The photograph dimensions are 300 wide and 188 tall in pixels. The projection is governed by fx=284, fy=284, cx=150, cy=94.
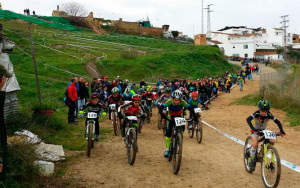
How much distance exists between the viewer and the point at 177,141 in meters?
7.27

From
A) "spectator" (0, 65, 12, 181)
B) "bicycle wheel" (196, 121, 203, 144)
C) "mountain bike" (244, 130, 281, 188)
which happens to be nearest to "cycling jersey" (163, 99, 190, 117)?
"mountain bike" (244, 130, 281, 188)

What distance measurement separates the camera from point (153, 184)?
6457 mm

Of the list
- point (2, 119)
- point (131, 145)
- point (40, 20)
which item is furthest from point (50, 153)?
point (40, 20)

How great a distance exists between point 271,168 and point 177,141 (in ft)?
7.39

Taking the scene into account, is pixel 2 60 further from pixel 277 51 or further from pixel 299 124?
pixel 277 51

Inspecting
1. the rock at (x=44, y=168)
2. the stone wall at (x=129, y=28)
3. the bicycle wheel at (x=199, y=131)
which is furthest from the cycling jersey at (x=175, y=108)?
the stone wall at (x=129, y=28)

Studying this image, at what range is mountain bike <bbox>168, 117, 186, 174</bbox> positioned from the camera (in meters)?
7.00

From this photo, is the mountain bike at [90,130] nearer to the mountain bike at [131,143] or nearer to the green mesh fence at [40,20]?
the mountain bike at [131,143]

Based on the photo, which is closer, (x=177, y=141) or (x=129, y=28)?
(x=177, y=141)

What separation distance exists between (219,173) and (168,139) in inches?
63.7

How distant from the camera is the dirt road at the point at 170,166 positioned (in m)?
6.62

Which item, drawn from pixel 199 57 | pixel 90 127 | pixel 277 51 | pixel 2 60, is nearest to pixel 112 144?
pixel 90 127

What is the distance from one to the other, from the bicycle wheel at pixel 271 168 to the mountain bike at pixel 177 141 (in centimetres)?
195

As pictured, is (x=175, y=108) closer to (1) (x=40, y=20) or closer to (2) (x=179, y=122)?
(2) (x=179, y=122)
